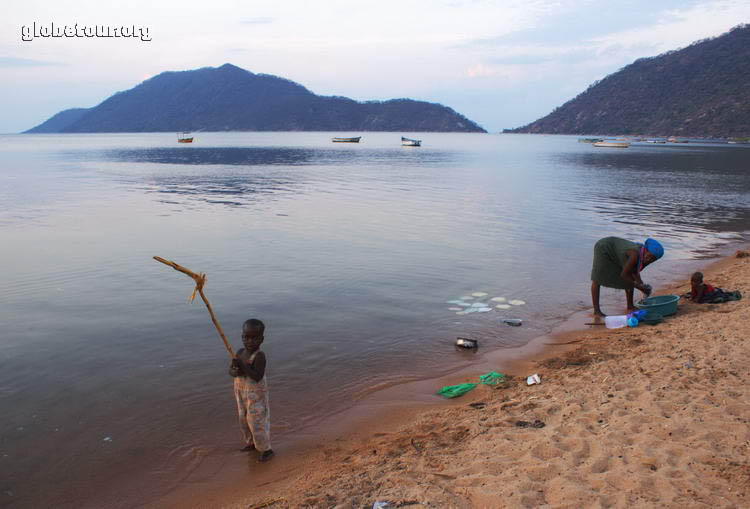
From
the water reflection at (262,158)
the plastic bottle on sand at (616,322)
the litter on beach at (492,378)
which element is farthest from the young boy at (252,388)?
the water reflection at (262,158)

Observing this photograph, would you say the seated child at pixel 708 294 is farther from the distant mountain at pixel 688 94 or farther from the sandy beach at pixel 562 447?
the distant mountain at pixel 688 94

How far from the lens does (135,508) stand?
494cm

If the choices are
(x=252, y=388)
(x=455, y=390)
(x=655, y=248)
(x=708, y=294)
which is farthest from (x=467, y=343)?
(x=708, y=294)

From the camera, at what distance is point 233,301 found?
10.7 m

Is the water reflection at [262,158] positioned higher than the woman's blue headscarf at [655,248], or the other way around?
the water reflection at [262,158]

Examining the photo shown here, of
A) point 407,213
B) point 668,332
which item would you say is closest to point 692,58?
point 407,213

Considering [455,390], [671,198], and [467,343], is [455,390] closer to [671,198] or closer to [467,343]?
[467,343]

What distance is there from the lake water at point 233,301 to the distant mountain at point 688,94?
458 feet

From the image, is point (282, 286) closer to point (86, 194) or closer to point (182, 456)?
point (182, 456)

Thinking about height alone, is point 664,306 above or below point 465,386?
above

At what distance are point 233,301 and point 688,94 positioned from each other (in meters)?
183

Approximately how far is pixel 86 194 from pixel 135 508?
27.7 metres

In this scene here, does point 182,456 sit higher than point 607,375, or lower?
lower

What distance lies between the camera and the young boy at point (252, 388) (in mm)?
5043
